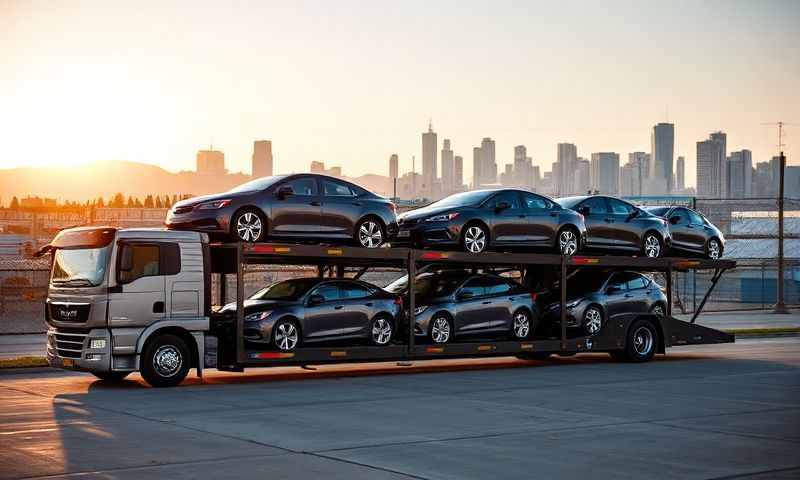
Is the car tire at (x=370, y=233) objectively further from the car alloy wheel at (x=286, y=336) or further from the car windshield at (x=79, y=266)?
the car windshield at (x=79, y=266)

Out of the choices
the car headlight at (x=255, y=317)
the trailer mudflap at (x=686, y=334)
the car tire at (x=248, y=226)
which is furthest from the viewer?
the trailer mudflap at (x=686, y=334)

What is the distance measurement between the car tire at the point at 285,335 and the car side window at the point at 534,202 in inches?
230

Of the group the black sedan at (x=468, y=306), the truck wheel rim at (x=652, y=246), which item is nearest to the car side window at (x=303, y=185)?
the black sedan at (x=468, y=306)

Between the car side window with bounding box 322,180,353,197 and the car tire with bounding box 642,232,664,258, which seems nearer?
the car side window with bounding box 322,180,353,197

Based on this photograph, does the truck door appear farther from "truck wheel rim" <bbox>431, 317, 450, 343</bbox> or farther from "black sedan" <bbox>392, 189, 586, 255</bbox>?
"truck wheel rim" <bbox>431, 317, 450, 343</bbox>

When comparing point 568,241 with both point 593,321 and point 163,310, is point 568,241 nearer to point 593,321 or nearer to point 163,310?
point 593,321

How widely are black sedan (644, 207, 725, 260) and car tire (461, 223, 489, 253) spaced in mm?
5708

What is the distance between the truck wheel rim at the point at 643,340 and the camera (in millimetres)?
24266

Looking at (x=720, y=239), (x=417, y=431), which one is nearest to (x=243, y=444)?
(x=417, y=431)

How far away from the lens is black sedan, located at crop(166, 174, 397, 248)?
1875 centimetres

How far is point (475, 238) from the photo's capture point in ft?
71.4

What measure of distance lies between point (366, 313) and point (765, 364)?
8.97 m

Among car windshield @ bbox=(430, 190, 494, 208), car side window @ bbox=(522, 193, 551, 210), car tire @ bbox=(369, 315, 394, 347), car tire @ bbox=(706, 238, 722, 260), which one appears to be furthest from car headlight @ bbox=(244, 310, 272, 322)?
car tire @ bbox=(706, 238, 722, 260)

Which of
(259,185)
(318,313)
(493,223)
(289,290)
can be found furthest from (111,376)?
(493,223)
